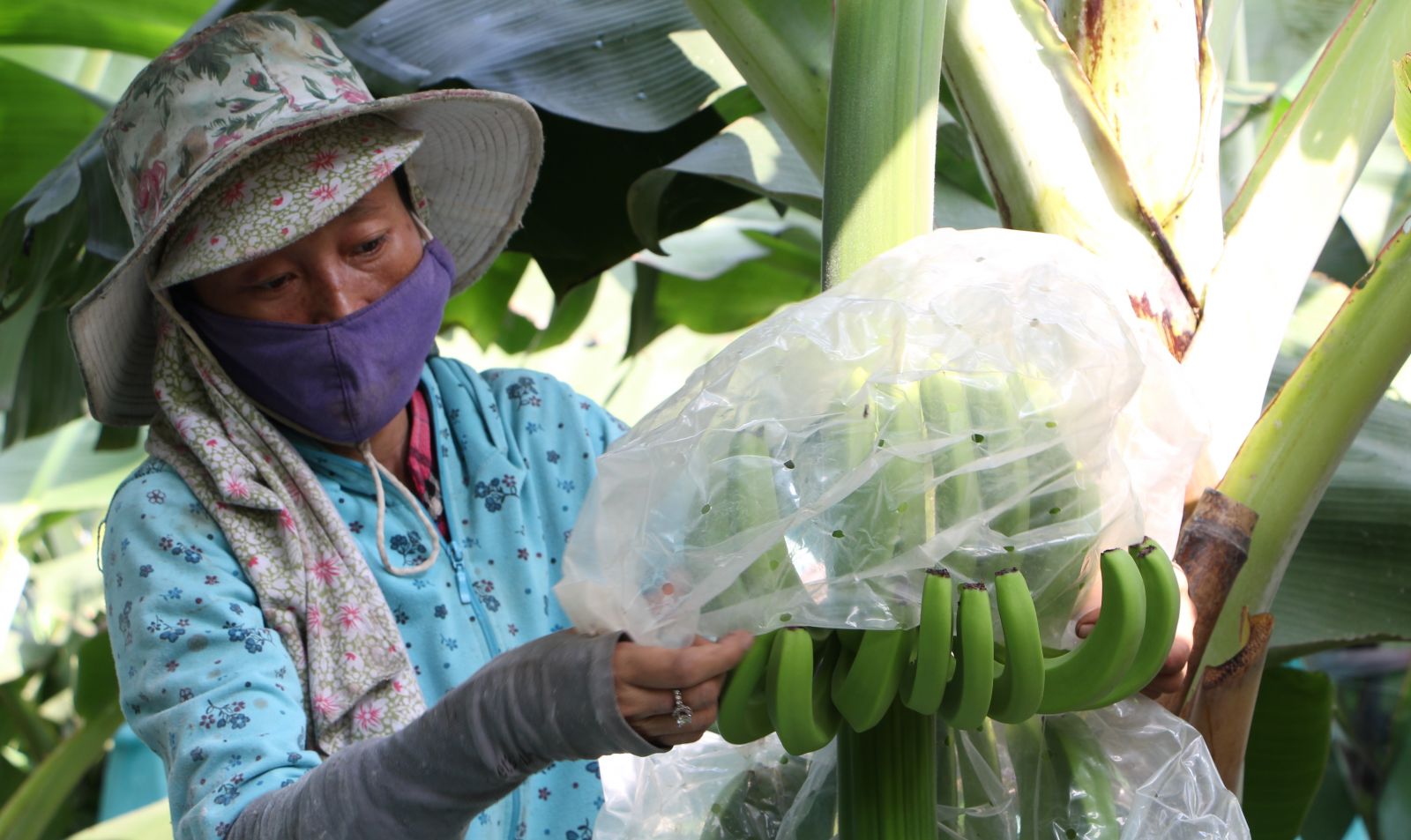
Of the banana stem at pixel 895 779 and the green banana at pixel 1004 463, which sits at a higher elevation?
the green banana at pixel 1004 463

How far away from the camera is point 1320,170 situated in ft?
3.05

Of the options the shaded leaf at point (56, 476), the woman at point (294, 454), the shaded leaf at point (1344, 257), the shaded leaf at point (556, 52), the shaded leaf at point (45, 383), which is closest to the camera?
the woman at point (294, 454)

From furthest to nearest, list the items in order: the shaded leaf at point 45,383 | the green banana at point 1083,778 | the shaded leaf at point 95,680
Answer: the shaded leaf at point 95,680 → the shaded leaf at point 45,383 → the green banana at point 1083,778

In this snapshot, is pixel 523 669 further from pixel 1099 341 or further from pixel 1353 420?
pixel 1353 420

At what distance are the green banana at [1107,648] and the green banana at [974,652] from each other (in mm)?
42

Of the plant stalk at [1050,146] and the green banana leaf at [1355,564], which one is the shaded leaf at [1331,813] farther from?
the plant stalk at [1050,146]

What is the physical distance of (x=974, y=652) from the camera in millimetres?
597

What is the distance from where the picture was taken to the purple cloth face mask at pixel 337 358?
3.39 feet

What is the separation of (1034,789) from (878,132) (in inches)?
15.2

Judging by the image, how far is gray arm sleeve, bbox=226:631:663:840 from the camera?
0.68 metres

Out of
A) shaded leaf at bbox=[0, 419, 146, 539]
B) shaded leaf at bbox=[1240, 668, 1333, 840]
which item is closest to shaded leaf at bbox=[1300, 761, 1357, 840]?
shaded leaf at bbox=[1240, 668, 1333, 840]

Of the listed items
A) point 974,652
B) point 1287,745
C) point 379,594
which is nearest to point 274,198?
point 379,594

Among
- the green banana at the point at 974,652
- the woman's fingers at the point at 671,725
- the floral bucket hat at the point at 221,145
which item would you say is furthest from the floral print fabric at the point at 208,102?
the green banana at the point at 974,652

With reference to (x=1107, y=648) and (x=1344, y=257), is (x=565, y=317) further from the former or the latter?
(x=1107, y=648)
